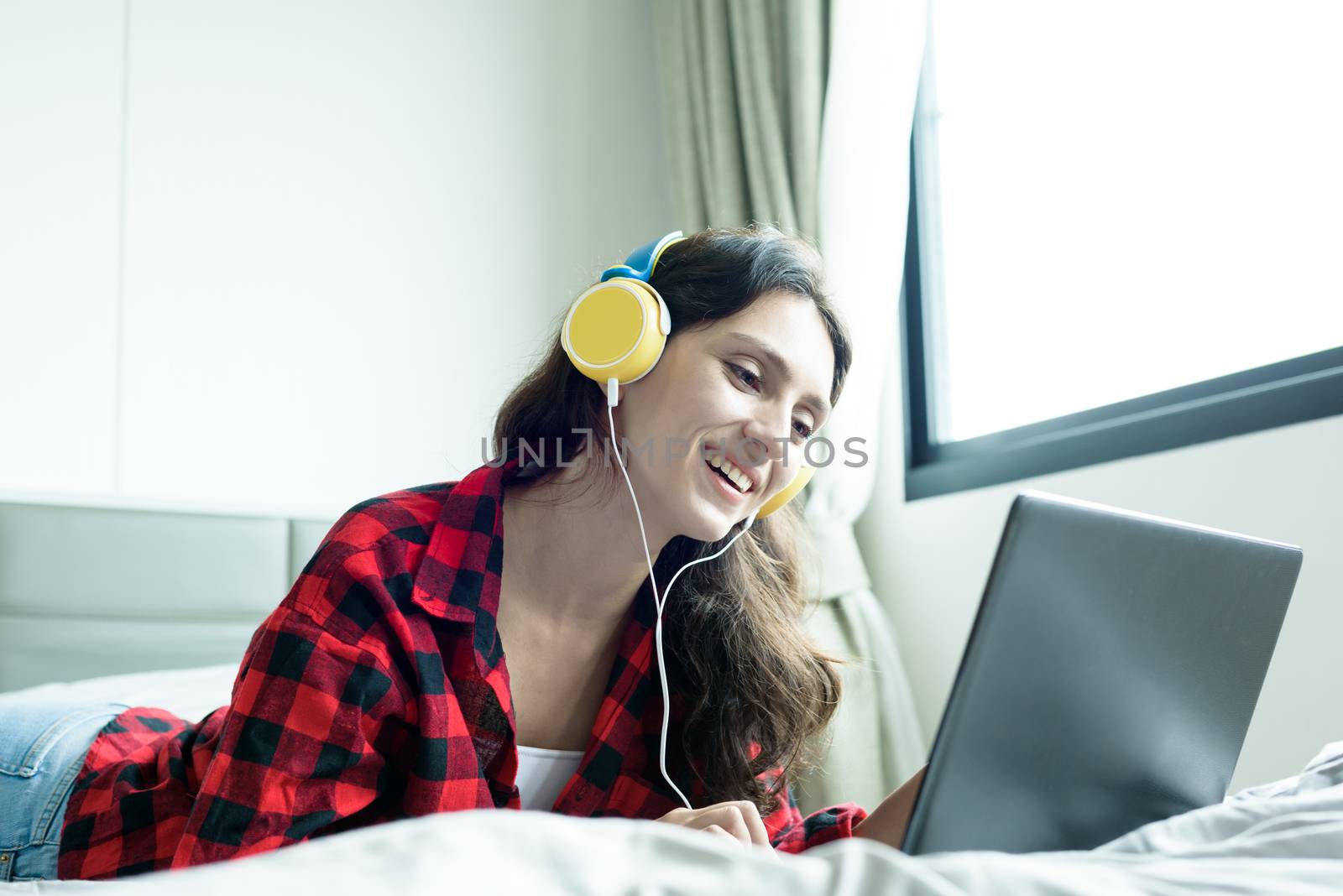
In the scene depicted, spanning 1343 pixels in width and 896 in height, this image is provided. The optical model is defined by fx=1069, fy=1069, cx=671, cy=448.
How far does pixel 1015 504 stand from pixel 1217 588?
0.23 meters

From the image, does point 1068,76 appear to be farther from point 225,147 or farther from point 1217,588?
point 225,147

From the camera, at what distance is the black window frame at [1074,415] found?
1.47 metres

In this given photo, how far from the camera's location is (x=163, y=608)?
1.87 metres

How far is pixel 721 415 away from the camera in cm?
118

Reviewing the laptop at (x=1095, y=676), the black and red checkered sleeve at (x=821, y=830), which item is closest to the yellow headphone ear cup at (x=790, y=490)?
the black and red checkered sleeve at (x=821, y=830)

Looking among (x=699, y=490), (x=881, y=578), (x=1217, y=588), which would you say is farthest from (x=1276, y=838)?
(x=881, y=578)

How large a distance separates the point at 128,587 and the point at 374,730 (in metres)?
1.08

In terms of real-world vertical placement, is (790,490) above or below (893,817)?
above

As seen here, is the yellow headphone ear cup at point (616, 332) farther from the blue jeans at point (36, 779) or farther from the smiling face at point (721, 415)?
the blue jeans at point (36, 779)

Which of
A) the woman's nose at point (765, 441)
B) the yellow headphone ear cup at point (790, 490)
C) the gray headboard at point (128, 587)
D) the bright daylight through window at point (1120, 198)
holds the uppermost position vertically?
the bright daylight through window at point (1120, 198)

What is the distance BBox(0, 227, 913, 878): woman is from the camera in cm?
100

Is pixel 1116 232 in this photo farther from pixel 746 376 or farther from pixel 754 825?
pixel 754 825

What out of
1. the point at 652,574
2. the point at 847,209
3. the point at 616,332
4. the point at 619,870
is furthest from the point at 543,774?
the point at 847,209

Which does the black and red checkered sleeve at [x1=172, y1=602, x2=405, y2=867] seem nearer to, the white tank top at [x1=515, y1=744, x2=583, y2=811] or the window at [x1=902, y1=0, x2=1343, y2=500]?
the white tank top at [x1=515, y1=744, x2=583, y2=811]
